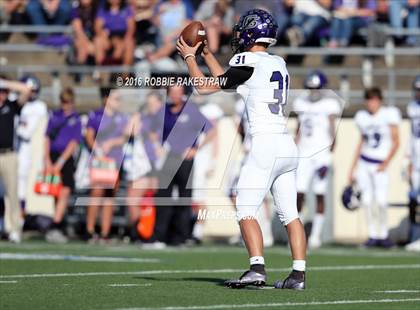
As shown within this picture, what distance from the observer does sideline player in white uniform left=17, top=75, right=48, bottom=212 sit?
14984 mm

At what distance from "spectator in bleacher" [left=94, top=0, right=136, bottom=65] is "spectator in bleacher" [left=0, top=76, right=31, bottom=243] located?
2615 mm

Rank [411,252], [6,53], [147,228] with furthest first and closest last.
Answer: [6,53], [147,228], [411,252]

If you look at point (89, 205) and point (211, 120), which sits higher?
point (211, 120)

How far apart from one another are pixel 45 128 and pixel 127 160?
4.37 feet

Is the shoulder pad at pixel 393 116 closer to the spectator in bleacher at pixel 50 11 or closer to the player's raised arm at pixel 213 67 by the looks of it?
the spectator in bleacher at pixel 50 11

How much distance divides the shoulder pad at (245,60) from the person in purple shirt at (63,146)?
22.7ft

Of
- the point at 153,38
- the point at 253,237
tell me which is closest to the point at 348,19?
the point at 153,38

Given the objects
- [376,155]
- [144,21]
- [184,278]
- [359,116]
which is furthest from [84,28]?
[184,278]

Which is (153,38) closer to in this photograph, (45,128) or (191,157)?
(45,128)

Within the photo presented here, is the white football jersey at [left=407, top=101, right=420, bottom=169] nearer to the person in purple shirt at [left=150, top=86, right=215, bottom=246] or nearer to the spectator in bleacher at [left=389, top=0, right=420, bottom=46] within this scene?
the person in purple shirt at [left=150, top=86, right=215, bottom=246]

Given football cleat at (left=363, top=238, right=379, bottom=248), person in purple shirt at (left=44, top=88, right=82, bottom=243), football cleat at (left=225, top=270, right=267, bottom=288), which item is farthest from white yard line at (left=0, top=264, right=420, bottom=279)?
person in purple shirt at (left=44, top=88, right=82, bottom=243)

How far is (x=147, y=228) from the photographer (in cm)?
1411

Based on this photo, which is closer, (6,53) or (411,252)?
(411,252)

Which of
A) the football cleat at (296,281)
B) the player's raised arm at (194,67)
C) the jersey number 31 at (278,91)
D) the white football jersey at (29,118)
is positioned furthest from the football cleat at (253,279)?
the white football jersey at (29,118)
